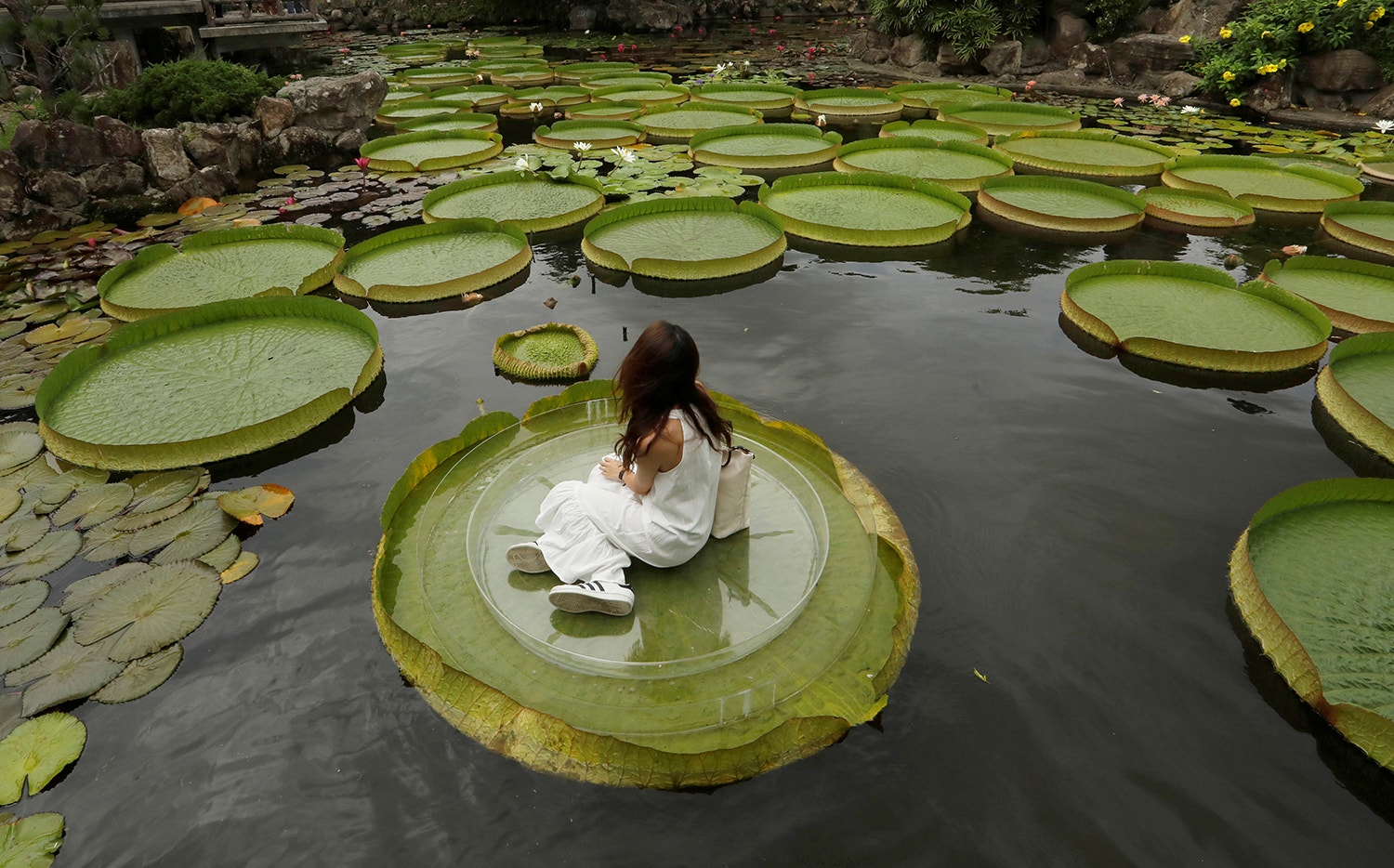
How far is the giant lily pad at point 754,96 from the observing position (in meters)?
12.3

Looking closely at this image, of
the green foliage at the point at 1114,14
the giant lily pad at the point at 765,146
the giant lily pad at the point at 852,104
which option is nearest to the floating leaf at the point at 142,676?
the giant lily pad at the point at 765,146

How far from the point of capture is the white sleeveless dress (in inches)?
118

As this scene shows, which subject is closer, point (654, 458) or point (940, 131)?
point (654, 458)

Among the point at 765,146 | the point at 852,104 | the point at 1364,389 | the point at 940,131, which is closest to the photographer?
the point at 1364,389

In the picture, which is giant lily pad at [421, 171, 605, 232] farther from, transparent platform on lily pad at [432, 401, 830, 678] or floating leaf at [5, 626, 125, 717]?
floating leaf at [5, 626, 125, 717]

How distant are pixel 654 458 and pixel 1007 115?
37.3 feet

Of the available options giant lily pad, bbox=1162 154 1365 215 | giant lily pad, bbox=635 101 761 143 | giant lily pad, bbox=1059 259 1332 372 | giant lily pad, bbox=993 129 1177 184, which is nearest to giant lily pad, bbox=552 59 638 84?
giant lily pad, bbox=635 101 761 143

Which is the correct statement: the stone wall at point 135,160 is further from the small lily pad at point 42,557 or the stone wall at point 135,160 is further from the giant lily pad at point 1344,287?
the giant lily pad at point 1344,287

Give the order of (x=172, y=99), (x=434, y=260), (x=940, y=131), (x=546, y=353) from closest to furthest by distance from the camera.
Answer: (x=546, y=353) < (x=434, y=260) < (x=172, y=99) < (x=940, y=131)

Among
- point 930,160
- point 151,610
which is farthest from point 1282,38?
point 151,610

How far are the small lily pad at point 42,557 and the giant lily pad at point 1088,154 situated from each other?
9.99 metres

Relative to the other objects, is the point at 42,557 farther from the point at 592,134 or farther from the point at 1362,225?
the point at 1362,225

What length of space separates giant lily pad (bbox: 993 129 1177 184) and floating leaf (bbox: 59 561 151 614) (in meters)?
9.80

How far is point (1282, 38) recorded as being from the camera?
11.6m
